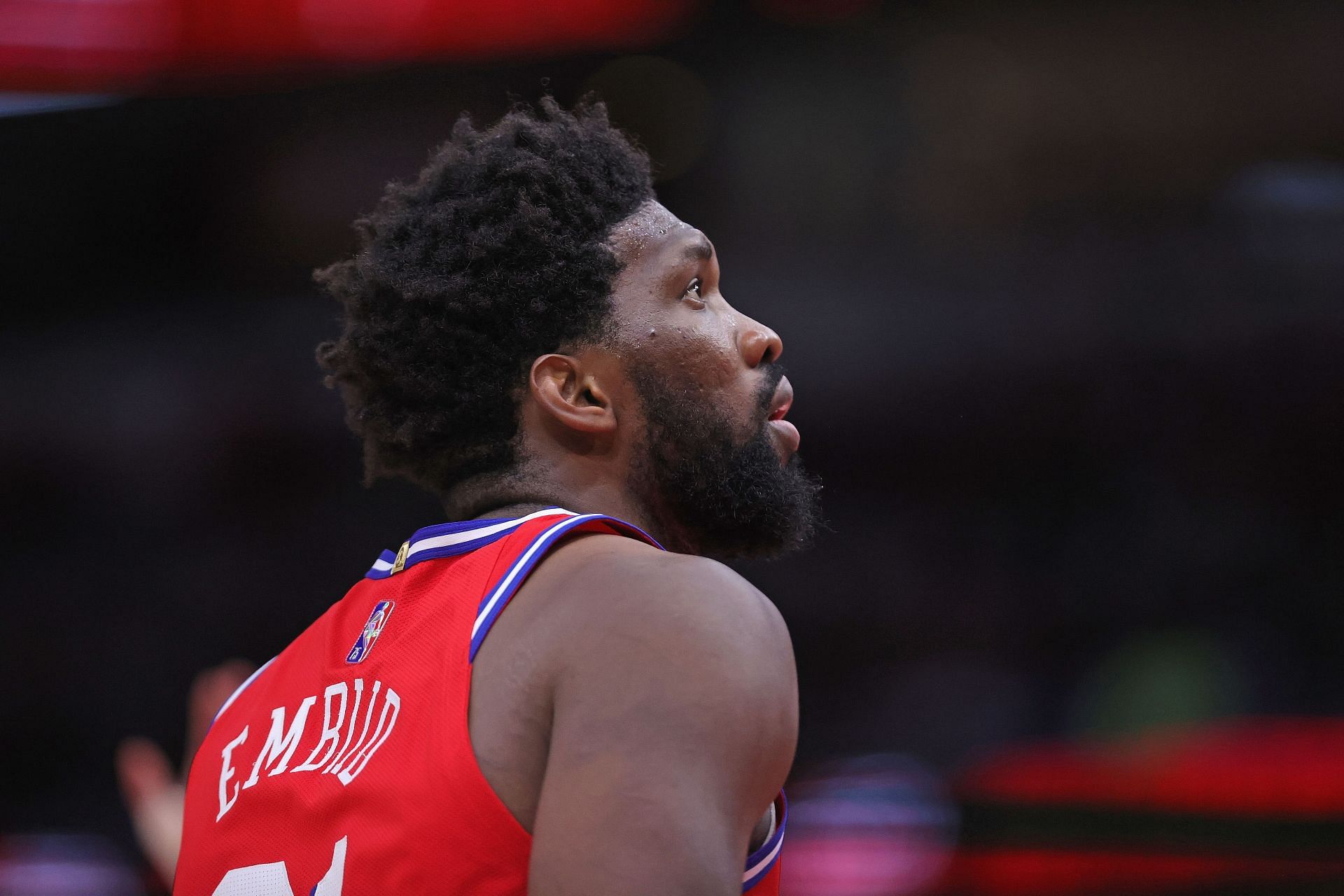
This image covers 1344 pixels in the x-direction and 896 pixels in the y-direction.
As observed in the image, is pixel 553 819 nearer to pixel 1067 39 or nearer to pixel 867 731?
pixel 867 731

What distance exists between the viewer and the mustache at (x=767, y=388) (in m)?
1.49

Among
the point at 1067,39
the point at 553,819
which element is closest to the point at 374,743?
the point at 553,819

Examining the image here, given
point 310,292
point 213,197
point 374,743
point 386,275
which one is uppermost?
point 386,275

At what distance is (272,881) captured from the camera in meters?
1.14

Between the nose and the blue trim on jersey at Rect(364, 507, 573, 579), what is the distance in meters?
0.32

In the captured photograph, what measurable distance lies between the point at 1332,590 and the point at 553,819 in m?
4.47

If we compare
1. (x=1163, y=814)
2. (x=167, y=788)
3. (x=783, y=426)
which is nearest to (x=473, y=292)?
(x=783, y=426)

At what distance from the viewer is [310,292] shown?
16.5ft

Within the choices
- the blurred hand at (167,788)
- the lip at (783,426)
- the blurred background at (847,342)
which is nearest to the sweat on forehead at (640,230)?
the lip at (783,426)

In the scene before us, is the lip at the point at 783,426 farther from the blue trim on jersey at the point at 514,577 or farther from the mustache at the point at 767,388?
the blue trim on jersey at the point at 514,577

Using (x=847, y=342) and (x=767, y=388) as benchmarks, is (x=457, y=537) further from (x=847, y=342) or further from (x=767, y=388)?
(x=847, y=342)

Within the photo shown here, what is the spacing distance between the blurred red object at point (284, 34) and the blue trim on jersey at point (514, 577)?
3793 millimetres

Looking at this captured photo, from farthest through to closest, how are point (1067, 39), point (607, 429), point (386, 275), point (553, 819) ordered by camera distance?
point (1067, 39), point (386, 275), point (607, 429), point (553, 819)

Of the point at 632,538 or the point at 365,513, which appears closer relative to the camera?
the point at 632,538
